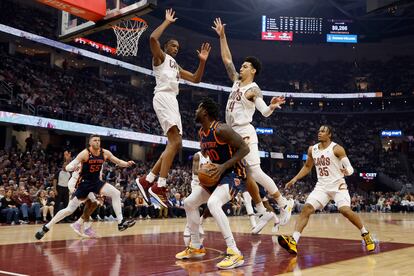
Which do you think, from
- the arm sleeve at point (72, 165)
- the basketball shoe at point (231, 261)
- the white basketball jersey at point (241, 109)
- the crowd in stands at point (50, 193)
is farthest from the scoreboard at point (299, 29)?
the basketball shoe at point (231, 261)

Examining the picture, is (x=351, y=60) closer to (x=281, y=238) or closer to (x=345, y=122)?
(x=345, y=122)

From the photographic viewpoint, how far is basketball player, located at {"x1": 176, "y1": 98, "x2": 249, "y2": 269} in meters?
4.88

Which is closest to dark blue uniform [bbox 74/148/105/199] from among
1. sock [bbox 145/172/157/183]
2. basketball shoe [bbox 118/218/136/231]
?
basketball shoe [bbox 118/218/136/231]

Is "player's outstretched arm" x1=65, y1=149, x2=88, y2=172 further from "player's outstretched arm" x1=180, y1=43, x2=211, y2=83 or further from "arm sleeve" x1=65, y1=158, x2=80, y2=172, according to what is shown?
"player's outstretched arm" x1=180, y1=43, x2=211, y2=83

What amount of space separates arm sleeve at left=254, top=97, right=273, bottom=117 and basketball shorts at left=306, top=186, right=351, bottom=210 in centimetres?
181

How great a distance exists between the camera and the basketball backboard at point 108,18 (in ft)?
25.4

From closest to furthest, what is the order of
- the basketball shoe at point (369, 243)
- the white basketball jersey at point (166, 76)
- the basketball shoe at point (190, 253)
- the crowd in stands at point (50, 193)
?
the basketball shoe at point (190, 253), the white basketball jersey at point (166, 76), the basketball shoe at point (369, 243), the crowd in stands at point (50, 193)

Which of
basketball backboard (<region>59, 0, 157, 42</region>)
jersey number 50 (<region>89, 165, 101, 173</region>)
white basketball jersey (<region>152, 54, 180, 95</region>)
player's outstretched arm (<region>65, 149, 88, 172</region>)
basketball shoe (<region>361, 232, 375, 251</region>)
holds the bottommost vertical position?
basketball shoe (<region>361, 232, 375, 251</region>)

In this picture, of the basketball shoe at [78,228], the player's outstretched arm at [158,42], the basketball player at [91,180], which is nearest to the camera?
the player's outstretched arm at [158,42]

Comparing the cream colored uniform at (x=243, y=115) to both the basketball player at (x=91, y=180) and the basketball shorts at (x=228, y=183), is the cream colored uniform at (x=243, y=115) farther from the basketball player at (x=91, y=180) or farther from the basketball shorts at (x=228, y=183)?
the basketball player at (x=91, y=180)

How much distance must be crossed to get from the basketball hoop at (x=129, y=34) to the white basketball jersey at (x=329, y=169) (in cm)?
1371

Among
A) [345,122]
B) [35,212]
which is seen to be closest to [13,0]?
[35,212]

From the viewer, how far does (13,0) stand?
27828 millimetres

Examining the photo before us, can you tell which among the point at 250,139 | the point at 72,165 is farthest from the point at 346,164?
the point at 72,165
